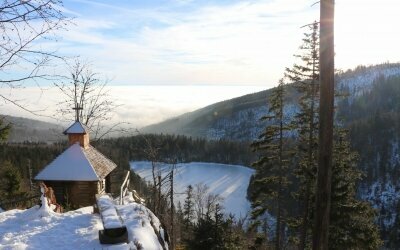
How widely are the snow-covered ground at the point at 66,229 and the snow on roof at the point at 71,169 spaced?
9.16m

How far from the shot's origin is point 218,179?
149500mm

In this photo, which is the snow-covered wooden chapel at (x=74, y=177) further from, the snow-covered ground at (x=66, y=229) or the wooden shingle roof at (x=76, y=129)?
the snow-covered ground at (x=66, y=229)

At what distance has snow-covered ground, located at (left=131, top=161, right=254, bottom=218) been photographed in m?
118

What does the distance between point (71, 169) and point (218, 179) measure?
426ft

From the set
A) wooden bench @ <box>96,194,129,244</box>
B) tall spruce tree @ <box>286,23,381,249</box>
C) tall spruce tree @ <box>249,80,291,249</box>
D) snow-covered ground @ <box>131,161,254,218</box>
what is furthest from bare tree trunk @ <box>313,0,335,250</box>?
snow-covered ground @ <box>131,161,254,218</box>

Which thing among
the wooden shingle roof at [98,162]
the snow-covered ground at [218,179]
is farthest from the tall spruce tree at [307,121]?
the snow-covered ground at [218,179]

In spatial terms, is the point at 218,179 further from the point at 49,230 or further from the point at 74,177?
the point at 49,230

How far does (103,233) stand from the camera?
8938mm

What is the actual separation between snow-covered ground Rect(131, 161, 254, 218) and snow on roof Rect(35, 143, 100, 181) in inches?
3352

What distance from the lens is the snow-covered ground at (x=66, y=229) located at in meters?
8.96

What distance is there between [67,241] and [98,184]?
1268 cm

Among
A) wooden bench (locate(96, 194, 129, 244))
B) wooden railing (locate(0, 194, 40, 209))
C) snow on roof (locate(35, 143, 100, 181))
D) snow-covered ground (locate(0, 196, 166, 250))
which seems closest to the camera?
wooden bench (locate(96, 194, 129, 244))

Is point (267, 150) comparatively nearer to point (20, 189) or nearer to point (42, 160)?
point (20, 189)

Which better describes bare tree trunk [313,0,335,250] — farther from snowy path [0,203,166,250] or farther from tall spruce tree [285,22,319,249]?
tall spruce tree [285,22,319,249]
